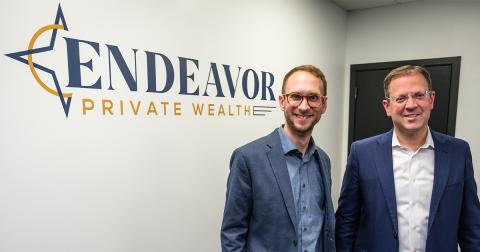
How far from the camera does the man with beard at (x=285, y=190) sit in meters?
1.20

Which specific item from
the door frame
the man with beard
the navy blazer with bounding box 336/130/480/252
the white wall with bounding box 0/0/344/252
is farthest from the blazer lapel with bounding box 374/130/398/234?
the door frame

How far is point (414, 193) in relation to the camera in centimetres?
133

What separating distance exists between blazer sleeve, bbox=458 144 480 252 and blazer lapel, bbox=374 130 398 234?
34 cm

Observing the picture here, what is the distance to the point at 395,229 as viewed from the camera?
4.34ft

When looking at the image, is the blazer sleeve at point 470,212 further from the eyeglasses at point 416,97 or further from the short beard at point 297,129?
the short beard at point 297,129

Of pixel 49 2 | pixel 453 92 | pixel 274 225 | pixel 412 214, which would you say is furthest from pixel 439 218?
pixel 453 92

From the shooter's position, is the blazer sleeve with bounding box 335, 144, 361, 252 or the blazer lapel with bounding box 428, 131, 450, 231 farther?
the blazer sleeve with bounding box 335, 144, 361, 252

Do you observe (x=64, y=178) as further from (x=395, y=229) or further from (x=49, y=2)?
(x=395, y=229)

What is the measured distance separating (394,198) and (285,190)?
0.55 m

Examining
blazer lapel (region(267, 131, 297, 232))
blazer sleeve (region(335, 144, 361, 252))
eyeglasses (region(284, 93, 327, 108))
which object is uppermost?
eyeglasses (region(284, 93, 327, 108))

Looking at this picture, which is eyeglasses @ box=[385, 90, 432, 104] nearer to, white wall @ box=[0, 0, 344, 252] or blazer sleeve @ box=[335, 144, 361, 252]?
blazer sleeve @ box=[335, 144, 361, 252]

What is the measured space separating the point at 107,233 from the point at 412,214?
1565 mm

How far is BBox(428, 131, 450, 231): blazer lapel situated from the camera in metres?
1.28

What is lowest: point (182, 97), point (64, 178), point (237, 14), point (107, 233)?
point (107, 233)
